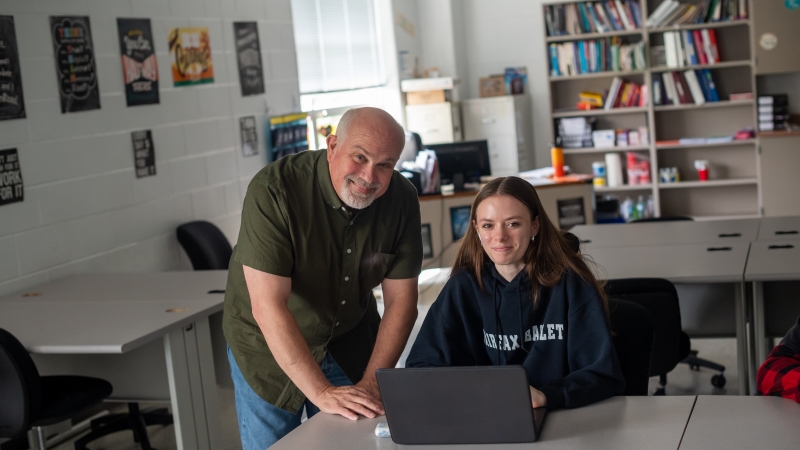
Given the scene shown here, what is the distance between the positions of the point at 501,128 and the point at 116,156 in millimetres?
4451

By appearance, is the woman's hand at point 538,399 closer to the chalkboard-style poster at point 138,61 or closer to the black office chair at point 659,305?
the black office chair at point 659,305

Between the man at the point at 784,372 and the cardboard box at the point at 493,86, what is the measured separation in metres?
Answer: 6.47

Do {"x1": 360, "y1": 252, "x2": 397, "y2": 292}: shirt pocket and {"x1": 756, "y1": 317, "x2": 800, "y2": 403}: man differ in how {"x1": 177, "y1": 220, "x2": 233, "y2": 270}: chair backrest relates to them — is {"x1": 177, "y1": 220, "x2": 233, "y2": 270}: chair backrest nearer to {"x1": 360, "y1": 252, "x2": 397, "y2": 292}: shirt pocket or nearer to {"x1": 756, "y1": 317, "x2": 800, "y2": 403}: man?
{"x1": 360, "y1": 252, "x2": 397, "y2": 292}: shirt pocket

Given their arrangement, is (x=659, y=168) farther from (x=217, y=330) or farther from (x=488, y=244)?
(x=488, y=244)

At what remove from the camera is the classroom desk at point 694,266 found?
10.8ft

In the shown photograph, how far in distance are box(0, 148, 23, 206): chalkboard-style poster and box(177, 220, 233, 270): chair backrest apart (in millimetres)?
1083

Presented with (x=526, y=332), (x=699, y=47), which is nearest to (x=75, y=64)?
(x=526, y=332)

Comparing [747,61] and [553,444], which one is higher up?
[747,61]

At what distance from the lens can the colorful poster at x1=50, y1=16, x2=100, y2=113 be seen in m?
3.99

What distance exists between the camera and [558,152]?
19.4 feet

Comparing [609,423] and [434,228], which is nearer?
[609,423]

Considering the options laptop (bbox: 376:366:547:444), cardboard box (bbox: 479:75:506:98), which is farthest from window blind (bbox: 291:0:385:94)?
laptop (bbox: 376:366:547:444)

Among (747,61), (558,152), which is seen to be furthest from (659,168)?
(558,152)

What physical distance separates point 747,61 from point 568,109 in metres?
1.61
